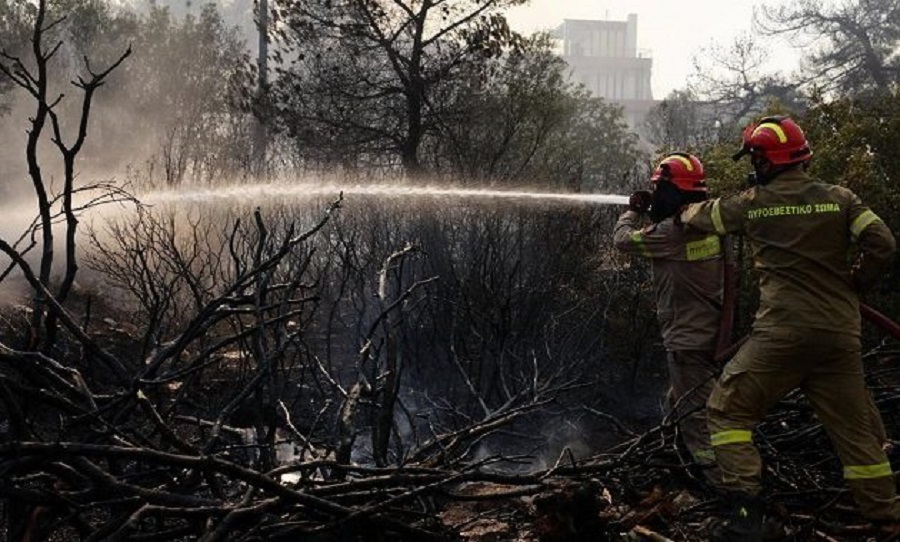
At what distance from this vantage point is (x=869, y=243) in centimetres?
392

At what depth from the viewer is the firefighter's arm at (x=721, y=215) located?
4.23 metres

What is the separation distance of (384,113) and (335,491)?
1140 centimetres

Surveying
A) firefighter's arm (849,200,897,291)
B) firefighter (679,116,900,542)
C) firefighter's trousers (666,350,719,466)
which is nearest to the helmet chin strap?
firefighter (679,116,900,542)

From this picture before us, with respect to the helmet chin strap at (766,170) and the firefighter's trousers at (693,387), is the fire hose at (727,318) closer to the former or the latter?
the firefighter's trousers at (693,387)

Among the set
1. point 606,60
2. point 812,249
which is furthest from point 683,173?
point 606,60

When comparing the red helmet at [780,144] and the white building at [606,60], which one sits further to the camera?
the white building at [606,60]

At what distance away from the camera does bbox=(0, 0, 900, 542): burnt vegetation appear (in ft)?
8.89

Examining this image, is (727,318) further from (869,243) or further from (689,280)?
(869,243)

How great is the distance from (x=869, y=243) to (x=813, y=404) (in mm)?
749

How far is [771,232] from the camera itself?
414 centimetres

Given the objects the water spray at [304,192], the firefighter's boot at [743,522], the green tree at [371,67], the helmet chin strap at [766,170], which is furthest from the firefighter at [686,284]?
the green tree at [371,67]

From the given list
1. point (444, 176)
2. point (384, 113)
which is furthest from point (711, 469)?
point (384, 113)

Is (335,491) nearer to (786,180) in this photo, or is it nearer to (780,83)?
(786,180)

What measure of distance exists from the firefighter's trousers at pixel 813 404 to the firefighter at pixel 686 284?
0.64 meters
